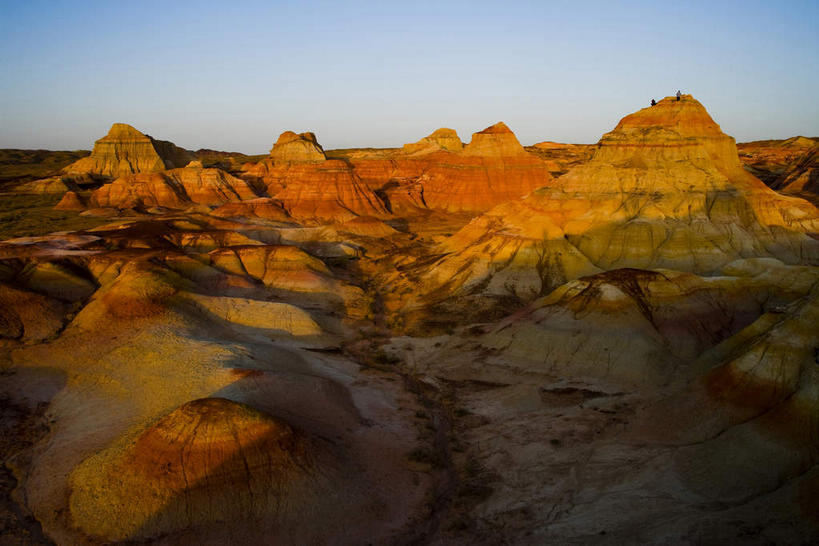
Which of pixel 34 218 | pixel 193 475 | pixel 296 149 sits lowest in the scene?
pixel 193 475

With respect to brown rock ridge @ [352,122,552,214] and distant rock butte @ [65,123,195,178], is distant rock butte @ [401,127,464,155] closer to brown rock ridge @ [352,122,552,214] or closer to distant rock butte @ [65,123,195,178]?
brown rock ridge @ [352,122,552,214]

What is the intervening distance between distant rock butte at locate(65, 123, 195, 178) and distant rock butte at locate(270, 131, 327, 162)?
23719mm

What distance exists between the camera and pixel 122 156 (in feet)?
379

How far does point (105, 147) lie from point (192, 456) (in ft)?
381

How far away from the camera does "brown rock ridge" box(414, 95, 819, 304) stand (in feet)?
132

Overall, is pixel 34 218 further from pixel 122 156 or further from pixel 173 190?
pixel 122 156

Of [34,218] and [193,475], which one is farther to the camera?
[34,218]

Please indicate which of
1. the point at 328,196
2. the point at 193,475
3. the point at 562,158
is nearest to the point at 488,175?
the point at 328,196

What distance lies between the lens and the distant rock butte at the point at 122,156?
11525 centimetres

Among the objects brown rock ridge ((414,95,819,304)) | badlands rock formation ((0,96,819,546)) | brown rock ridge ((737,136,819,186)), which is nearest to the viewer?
badlands rock formation ((0,96,819,546))

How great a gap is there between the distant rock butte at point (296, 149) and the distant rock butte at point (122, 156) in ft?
77.8

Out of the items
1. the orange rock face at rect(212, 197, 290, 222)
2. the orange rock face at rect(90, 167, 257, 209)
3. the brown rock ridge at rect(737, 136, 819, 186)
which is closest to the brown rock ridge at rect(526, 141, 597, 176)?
the brown rock ridge at rect(737, 136, 819, 186)

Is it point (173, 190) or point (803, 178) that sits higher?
point (803, 178)

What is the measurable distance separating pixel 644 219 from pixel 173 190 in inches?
3078
